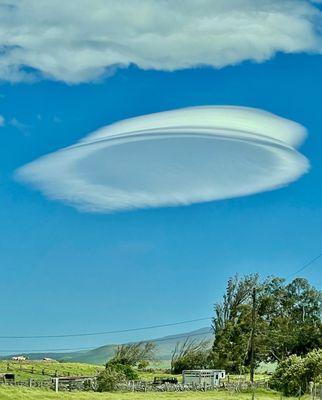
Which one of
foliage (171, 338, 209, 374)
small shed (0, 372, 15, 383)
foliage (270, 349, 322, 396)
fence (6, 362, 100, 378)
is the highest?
foliage (171, 338, 209, 374)

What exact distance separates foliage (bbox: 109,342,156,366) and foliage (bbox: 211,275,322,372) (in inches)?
362

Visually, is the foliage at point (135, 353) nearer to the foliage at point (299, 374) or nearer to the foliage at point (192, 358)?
the foliage at point (192, 358)

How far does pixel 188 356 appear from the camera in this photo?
107625mm

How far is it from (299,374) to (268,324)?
164ft

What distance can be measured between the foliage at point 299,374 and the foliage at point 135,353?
161ft

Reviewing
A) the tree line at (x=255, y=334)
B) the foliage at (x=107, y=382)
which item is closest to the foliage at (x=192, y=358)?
the tree line at (x=255, y=334)

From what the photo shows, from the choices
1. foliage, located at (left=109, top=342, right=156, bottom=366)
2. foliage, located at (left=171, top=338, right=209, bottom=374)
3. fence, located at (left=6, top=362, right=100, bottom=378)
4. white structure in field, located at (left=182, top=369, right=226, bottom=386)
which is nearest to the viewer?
white structure in field, located at (left=182, top=369, right=226, bottom=386)

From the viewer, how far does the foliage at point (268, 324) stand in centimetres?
10262

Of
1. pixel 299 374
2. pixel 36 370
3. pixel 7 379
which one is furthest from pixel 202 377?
pixel 299 374

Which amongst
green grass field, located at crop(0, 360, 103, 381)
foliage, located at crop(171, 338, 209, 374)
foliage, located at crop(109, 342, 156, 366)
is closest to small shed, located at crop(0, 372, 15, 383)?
green grass field, located at crop(0, 360, 103, 381)

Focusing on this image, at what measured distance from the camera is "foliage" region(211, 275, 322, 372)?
10262 centimetres

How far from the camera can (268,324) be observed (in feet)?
354

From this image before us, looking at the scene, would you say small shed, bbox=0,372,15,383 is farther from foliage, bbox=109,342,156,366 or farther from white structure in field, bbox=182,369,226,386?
foliage, bbox=109,342,156,366

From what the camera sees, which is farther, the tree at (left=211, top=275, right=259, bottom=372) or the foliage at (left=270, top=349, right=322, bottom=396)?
the tree at (left=211, top=275, right=259, bottom=372)
